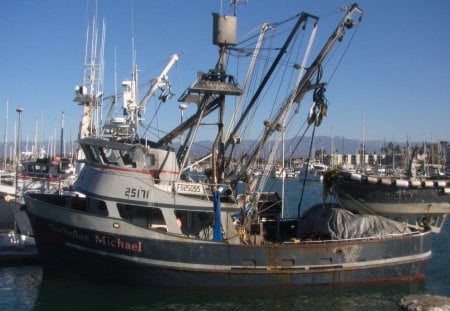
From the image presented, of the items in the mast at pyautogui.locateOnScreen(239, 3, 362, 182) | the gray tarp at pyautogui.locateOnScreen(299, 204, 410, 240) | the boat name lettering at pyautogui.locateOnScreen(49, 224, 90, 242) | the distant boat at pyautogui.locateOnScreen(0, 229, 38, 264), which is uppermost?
the mast at pyautogui.locateOnScreen(239, 3, 362, 182)

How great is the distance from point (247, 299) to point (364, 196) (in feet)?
17.3

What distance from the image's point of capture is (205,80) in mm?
15852

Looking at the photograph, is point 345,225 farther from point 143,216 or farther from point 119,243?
point 119,243

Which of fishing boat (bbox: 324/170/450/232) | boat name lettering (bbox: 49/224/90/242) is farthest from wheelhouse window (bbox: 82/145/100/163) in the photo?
fishing boat (bbox: 324/170/450/232)

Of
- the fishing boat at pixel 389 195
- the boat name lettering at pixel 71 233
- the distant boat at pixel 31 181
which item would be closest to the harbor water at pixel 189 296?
the boat name lettering at pixel 71 233

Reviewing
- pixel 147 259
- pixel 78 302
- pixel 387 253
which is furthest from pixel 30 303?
pixel 387 253

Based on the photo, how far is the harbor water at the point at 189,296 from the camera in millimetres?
13836

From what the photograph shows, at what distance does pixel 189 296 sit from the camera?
14445 mm

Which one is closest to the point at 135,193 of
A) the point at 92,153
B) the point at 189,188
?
the point at 189,188

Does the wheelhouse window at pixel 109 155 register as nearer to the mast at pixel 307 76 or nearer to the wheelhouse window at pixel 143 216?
the wheelhouse window at pixel 143 216

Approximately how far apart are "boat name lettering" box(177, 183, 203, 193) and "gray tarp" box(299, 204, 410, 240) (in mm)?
3846

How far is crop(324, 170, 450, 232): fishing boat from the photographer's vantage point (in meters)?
16.8

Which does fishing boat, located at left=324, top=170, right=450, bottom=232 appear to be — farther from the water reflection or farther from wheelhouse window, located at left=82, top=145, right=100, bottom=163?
wheelhouse window, located at left=82, top=145, right=100, bottom=163

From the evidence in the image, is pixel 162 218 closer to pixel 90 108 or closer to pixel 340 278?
pixel 340 278
